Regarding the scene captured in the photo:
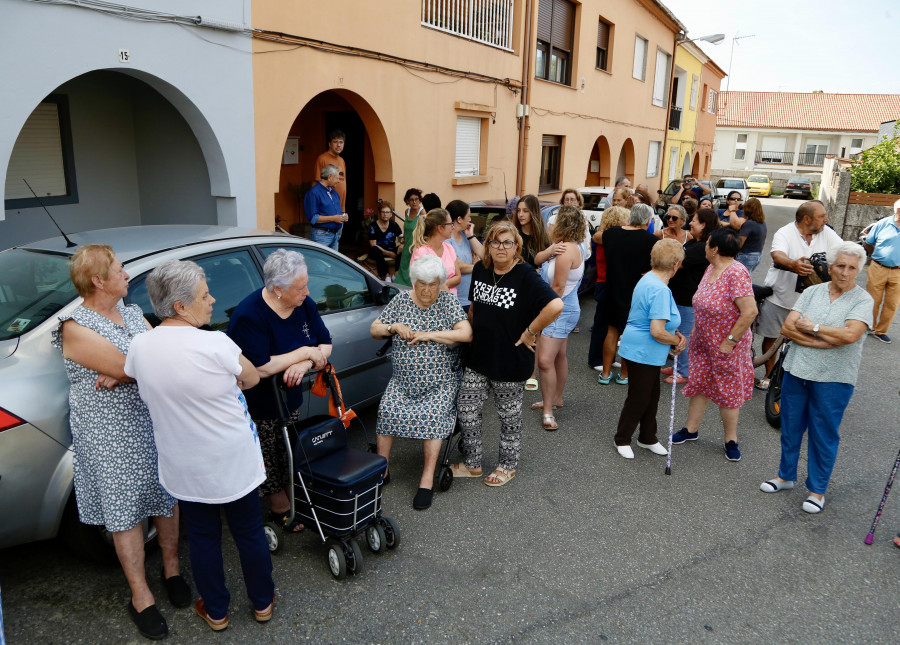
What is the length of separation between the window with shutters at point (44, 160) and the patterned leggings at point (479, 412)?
5.20 meters

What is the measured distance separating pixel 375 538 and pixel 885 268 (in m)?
7.84

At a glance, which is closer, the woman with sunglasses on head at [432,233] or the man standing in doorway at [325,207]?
the woman with sunglasses on head at [432,233]

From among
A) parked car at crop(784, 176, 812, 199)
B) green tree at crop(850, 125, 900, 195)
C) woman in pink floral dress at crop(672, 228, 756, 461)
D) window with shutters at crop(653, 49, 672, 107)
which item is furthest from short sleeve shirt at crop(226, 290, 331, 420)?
parked car at crop(784, 176, 812, 199)

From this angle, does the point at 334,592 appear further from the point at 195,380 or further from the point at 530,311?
the point at 530,311

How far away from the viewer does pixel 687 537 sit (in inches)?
156

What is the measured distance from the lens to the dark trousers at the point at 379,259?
846 cm

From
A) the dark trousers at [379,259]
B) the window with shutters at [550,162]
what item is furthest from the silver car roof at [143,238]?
the window with shutters at [550,162]

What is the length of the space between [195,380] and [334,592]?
4.69 ft

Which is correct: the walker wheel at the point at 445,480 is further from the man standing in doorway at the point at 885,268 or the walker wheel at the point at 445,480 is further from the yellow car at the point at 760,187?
the yellow car at the point at 760,187

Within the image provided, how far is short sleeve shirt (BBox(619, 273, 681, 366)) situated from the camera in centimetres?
473

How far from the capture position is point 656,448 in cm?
511

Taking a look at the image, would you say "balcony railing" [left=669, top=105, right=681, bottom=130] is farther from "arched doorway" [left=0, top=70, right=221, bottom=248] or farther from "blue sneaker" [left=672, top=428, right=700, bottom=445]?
"blue sneaker" [left=672, top=428, right=700, bottom=445]

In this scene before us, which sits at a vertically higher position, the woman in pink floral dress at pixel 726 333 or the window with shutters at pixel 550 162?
the window with shutters at pixel 550 162

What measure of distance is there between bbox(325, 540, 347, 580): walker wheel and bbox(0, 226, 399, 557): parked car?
1094 mm
